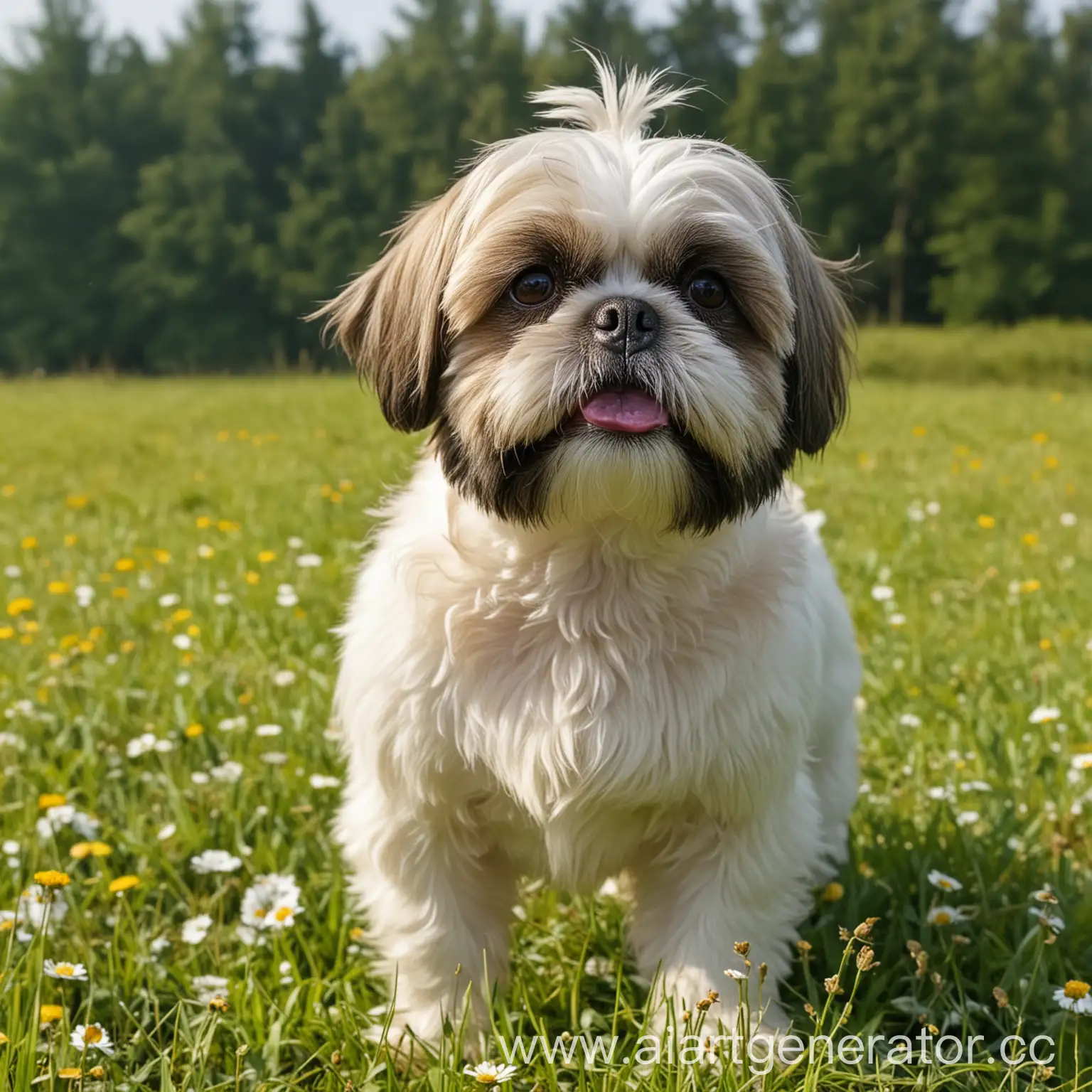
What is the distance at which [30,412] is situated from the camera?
568 inches

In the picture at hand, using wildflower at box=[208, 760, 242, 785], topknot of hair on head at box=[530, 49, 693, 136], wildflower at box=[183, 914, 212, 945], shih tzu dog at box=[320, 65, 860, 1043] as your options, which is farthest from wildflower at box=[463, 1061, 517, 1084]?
topknot of hair on head at box=[530, 49, 693, 136]

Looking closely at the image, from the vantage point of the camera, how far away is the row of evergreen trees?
39.8 m

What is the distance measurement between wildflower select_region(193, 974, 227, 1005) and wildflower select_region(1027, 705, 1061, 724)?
104 inches

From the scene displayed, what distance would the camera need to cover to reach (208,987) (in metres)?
2.62

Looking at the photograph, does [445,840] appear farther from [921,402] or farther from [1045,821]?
[921,402]

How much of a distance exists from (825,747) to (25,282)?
42.2 metres

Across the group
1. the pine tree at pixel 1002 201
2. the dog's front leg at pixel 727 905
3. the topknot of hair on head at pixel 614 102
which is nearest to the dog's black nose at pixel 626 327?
the topknot of hair on head at pixel 614 102

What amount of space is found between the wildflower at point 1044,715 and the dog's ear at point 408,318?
95.2 inches

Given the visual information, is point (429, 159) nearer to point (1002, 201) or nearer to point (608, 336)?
point (1002, 201)

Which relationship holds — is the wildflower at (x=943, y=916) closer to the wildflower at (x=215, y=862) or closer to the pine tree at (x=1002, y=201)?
the wildflower at (x=215, y=862)

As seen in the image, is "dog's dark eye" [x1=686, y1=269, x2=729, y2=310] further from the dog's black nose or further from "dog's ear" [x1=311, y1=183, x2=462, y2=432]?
"dog's ear" [x1=311, y1=183, x2=462, y2=432]

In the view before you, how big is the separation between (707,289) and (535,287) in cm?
34

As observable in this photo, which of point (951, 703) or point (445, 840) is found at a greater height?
point (445, 840)

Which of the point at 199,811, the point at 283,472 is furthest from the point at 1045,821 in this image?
the point at 283,472
